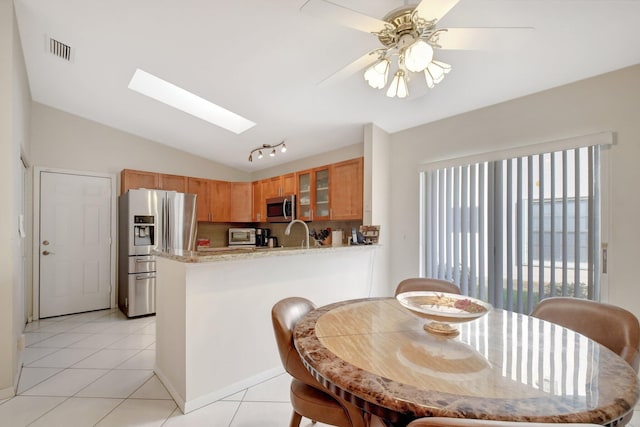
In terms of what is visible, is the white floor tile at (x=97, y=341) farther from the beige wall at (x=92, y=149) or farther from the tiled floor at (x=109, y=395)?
the beige wall at (x=92, y=149)

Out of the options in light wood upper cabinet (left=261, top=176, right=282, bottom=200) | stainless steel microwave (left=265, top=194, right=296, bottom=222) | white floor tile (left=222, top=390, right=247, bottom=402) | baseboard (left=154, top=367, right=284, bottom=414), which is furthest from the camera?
light wood upper cabinet (left=261, top=176, right=282, bottom=200)

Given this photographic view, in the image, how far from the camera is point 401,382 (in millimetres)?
884

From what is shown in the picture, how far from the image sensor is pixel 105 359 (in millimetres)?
2652

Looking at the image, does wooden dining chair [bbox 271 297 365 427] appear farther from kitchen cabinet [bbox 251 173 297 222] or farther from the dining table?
kitchen cabinet [bbox 251 173 297 222]

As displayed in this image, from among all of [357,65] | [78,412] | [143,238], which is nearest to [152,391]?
[78,412]

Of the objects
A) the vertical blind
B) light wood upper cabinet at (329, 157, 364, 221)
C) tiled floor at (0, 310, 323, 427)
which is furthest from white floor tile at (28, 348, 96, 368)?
the vertical blind

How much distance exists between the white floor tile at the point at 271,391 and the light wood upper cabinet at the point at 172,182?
358cm

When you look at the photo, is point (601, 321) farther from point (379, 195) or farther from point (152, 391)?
point (152, 391)

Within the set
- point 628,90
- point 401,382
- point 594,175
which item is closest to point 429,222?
point 594,175

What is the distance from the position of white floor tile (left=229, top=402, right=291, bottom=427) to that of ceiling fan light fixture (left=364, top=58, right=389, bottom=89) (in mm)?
2178

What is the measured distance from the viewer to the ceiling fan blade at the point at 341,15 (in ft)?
4.11

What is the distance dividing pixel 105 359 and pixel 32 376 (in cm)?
48

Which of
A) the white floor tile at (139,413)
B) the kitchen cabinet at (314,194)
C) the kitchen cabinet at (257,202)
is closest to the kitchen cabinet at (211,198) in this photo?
the kitchen cabinet at (257,202)

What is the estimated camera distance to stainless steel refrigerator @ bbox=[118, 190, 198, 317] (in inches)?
153
